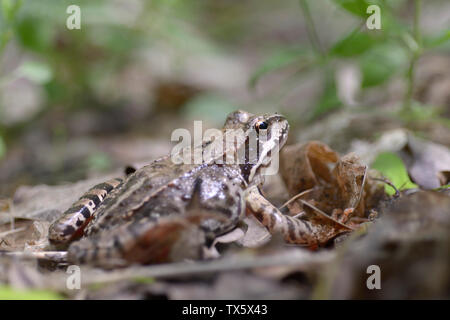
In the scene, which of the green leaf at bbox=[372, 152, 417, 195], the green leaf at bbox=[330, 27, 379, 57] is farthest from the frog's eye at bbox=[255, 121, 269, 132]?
the green leaf at bbox=[330, 27, 379, 57]

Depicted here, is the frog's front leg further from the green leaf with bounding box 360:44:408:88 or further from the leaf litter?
the green leaf with bounding box 360:44:408:88

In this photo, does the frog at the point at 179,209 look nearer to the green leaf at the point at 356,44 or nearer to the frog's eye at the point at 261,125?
the frog's eye at the point at 261,125

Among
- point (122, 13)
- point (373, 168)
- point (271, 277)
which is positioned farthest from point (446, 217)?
point (122, 13)

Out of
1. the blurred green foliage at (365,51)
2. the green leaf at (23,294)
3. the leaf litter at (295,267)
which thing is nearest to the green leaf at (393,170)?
the leaf litter at (295,267)

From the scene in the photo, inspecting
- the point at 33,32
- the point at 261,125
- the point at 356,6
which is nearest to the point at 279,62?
the point at 356,6

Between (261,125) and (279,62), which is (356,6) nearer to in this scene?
(279,62)

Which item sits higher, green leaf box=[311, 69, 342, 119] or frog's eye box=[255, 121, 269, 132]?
green leaf box=[311, 69, 342, 119]
